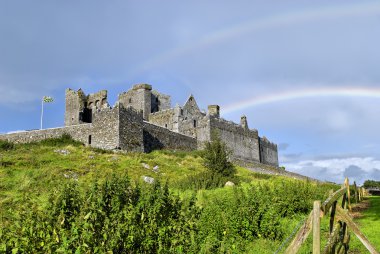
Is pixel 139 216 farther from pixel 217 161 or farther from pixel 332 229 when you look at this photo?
pixel 217 161

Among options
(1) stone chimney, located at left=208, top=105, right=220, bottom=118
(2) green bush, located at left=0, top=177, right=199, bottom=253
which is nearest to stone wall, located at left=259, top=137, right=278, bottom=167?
(1) stone chimney, located at left=208, top=105, right=220, bottom=118

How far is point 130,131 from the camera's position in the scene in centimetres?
4366

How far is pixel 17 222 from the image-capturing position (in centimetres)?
766

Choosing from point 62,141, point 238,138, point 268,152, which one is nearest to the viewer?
point 62,141

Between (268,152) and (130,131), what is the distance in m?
34.6

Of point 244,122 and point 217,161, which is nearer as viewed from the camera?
point 217,161

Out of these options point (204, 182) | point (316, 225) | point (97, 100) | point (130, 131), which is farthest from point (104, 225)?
point (97, 100)

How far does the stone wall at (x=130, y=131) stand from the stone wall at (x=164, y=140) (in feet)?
7.44

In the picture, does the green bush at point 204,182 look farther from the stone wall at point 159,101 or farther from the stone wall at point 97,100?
the stone wall at point 97,100

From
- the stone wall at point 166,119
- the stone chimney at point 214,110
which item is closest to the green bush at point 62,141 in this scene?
the stone wall at point 166,119

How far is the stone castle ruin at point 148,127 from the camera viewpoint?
4338cm

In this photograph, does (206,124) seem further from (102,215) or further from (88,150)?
(102,215)

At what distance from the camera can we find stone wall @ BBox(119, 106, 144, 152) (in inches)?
1677

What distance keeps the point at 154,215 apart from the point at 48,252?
9.72 feet
